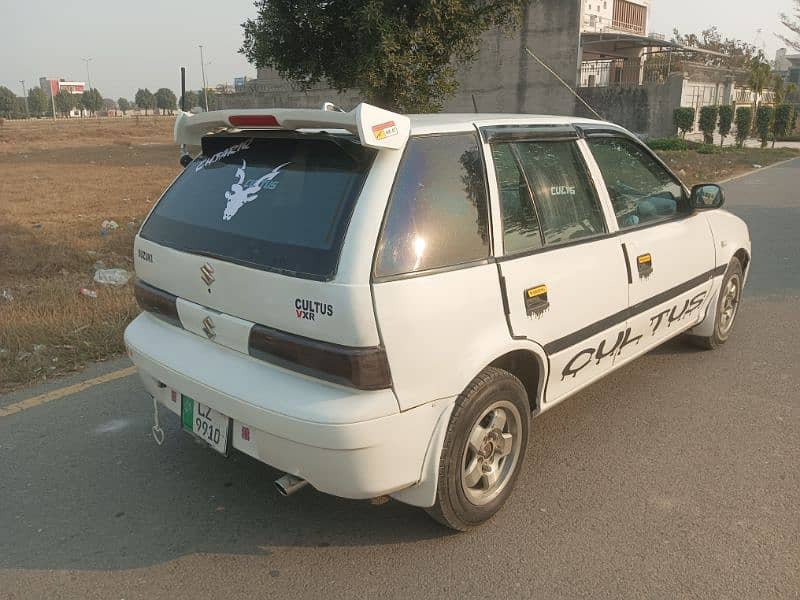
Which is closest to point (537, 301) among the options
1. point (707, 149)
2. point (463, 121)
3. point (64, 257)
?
point (463, 121)

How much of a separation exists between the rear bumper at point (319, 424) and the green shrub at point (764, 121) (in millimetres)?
34296

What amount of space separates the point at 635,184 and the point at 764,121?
32.3 metres

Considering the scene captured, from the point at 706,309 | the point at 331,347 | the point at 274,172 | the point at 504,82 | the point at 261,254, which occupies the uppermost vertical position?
the point at 504,82

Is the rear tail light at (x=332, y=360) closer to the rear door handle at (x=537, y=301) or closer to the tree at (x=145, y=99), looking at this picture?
the rear door handle at (x=537, y=301)

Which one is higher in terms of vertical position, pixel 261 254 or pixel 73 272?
pixel 261 254

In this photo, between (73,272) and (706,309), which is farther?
(73,272)

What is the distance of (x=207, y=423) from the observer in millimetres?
2822

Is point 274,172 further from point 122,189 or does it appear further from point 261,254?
point 122,189

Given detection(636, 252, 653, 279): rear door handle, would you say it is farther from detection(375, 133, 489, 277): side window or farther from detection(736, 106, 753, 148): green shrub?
detection(736, 106, 753, 148): green shrub

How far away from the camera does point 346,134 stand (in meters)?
2.69

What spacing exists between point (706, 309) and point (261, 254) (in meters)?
3.38

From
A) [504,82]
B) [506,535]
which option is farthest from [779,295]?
[504,82]

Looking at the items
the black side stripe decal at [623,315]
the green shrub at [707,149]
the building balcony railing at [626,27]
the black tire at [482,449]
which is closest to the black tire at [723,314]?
the black side stripe decal at [623,315]

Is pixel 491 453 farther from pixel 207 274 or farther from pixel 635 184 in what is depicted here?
pixel 635 184
